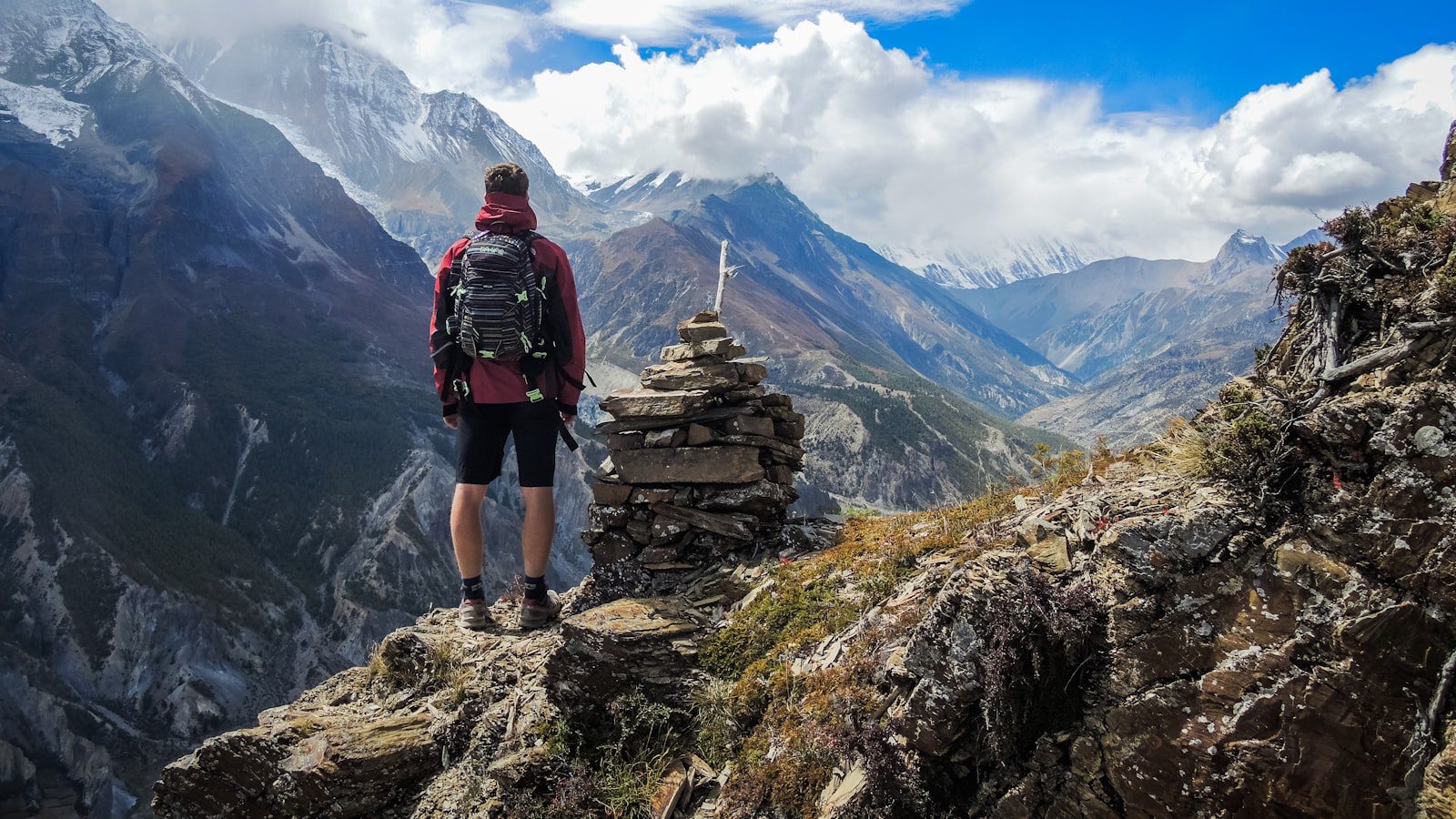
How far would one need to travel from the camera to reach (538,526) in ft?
28.2

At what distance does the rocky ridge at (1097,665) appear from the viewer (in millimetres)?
4402

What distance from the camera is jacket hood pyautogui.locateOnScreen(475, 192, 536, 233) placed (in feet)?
27.7

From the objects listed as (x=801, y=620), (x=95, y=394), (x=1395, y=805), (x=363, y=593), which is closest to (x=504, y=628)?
(x=801, y=620)

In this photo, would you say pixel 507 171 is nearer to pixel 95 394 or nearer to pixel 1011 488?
pixel 1011 488

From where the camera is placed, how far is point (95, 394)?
19750cm

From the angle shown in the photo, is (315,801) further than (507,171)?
No

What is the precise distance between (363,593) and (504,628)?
16459 cm

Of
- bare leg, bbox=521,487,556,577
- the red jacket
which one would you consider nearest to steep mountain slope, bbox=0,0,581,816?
bare leg, bbox=521,487,556,577

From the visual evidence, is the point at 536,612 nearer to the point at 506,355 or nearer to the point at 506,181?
the point at 506,355

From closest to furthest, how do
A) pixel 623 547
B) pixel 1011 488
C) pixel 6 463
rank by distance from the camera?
pixel 1011 488, pixel 623 547, pixel 6 463

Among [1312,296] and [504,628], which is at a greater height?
[1312,296]

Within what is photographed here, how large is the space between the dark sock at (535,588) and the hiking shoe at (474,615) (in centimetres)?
61

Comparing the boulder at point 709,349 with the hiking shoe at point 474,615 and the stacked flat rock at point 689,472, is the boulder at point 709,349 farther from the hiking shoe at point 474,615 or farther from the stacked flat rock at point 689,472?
the hiking shoe at point 474,615

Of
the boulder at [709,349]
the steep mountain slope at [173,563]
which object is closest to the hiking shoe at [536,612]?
the boulder at [709,349]
